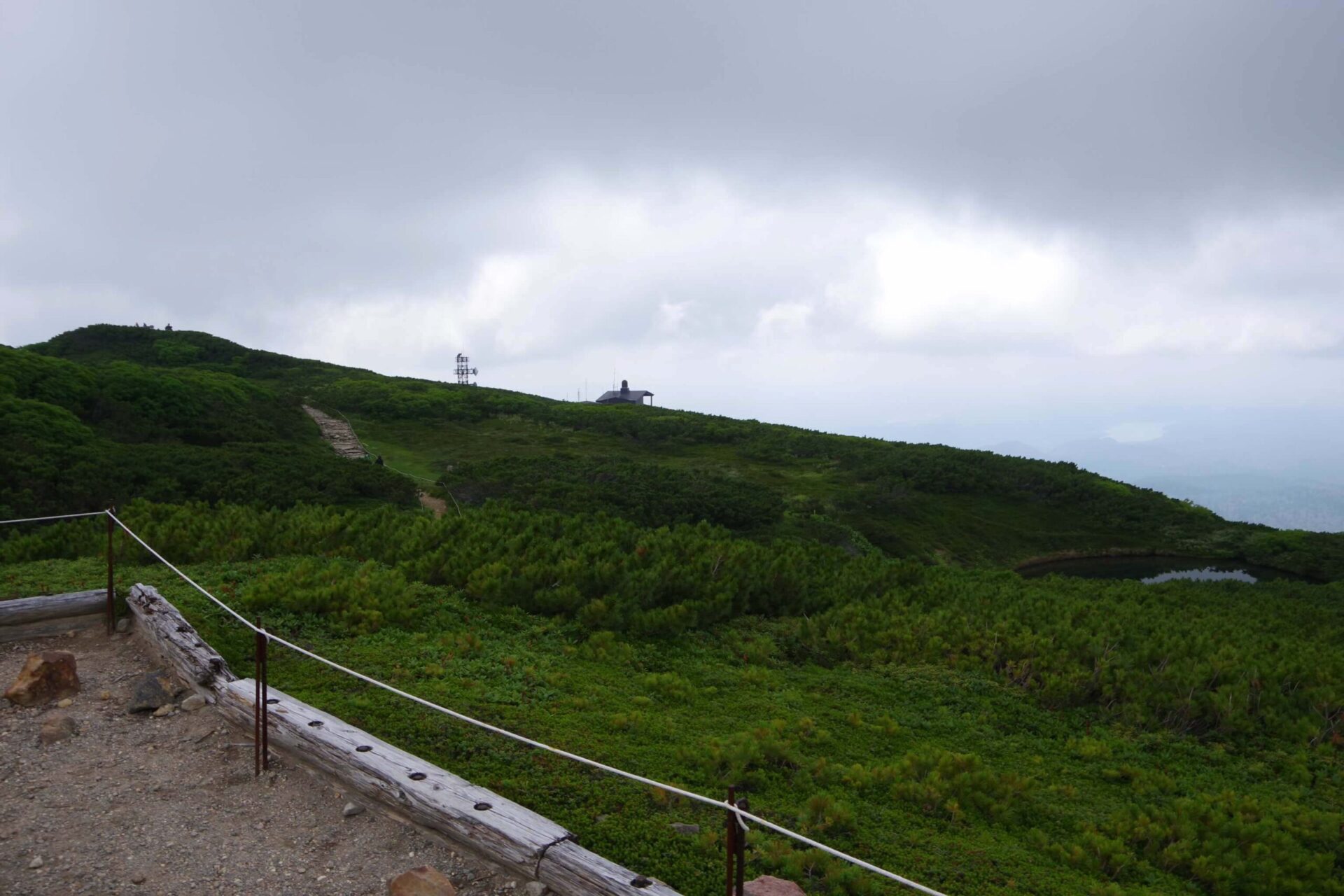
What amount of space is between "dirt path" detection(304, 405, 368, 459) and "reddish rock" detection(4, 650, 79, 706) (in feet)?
72.0

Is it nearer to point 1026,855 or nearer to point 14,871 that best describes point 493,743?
point 14,871

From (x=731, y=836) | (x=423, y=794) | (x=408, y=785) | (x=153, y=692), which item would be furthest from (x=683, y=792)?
(x=153, y=692)

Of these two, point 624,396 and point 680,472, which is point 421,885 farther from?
point 624,396

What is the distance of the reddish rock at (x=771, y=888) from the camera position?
165 inches

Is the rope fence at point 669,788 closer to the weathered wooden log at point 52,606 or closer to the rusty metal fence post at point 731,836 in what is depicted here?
the rusty metal fence post at point 731,836

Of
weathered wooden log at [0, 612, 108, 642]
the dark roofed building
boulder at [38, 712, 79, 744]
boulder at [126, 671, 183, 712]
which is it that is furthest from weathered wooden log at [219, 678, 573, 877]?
the dark roofed building

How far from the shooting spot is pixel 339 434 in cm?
3181

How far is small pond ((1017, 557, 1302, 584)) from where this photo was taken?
82.5ft

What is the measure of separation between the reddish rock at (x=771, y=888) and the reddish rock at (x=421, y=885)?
5.28ft

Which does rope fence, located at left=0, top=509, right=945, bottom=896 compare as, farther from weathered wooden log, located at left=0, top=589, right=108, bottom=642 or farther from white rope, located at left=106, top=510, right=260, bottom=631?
weathered wooden log, located at left=0, top=589, right=108, bottom=642

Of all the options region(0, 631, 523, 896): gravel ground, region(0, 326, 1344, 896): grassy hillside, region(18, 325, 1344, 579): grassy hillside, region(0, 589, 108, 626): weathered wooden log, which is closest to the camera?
region(0, 631, 523, 896): gravel ground

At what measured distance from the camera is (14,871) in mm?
4332

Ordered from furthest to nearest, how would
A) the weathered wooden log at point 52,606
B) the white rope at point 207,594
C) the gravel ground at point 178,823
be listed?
the weathered wooden log at point 52,606 < the white rope at point 207,594 < the gravel ground at point 178,823

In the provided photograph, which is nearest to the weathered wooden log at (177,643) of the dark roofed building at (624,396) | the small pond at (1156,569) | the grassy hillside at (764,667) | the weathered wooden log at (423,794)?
the weathered wooden log at (423,794)
